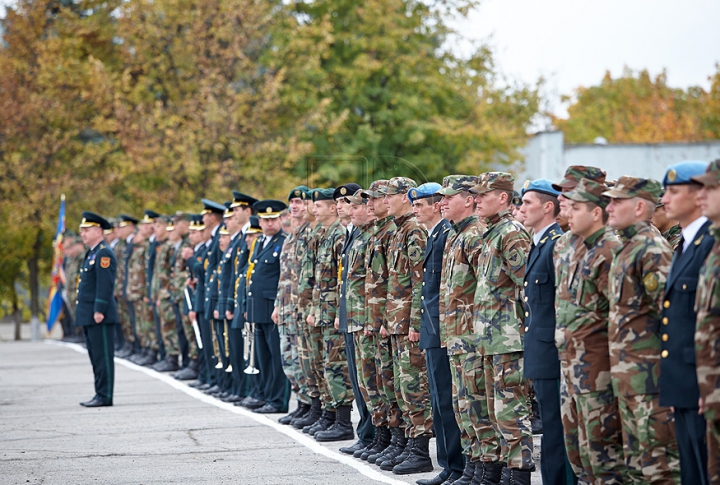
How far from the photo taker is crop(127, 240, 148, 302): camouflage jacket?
63.3 ft

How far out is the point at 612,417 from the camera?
234 inches

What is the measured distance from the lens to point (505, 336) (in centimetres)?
716

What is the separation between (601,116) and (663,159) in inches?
998

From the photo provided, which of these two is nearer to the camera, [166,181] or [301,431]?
[301,431]

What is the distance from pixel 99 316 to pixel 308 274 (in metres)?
3.38

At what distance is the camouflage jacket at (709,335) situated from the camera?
15.8 feet

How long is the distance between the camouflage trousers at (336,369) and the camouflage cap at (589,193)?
4.57m

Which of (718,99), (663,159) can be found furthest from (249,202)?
(718,99)

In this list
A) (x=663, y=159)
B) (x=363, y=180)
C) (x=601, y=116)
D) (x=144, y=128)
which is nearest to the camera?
(x=144, y=128)

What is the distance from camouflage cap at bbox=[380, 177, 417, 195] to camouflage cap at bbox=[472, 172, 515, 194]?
1.45 meters

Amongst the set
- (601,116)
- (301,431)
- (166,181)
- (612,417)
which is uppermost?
(601,116)

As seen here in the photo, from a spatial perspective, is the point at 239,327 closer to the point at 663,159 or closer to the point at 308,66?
the point at 308,66

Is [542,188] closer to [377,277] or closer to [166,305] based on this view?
[377,277]

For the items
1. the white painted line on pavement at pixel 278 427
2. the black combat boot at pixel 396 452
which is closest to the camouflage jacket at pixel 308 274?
the white painted line on pavement at pixel 278 427
